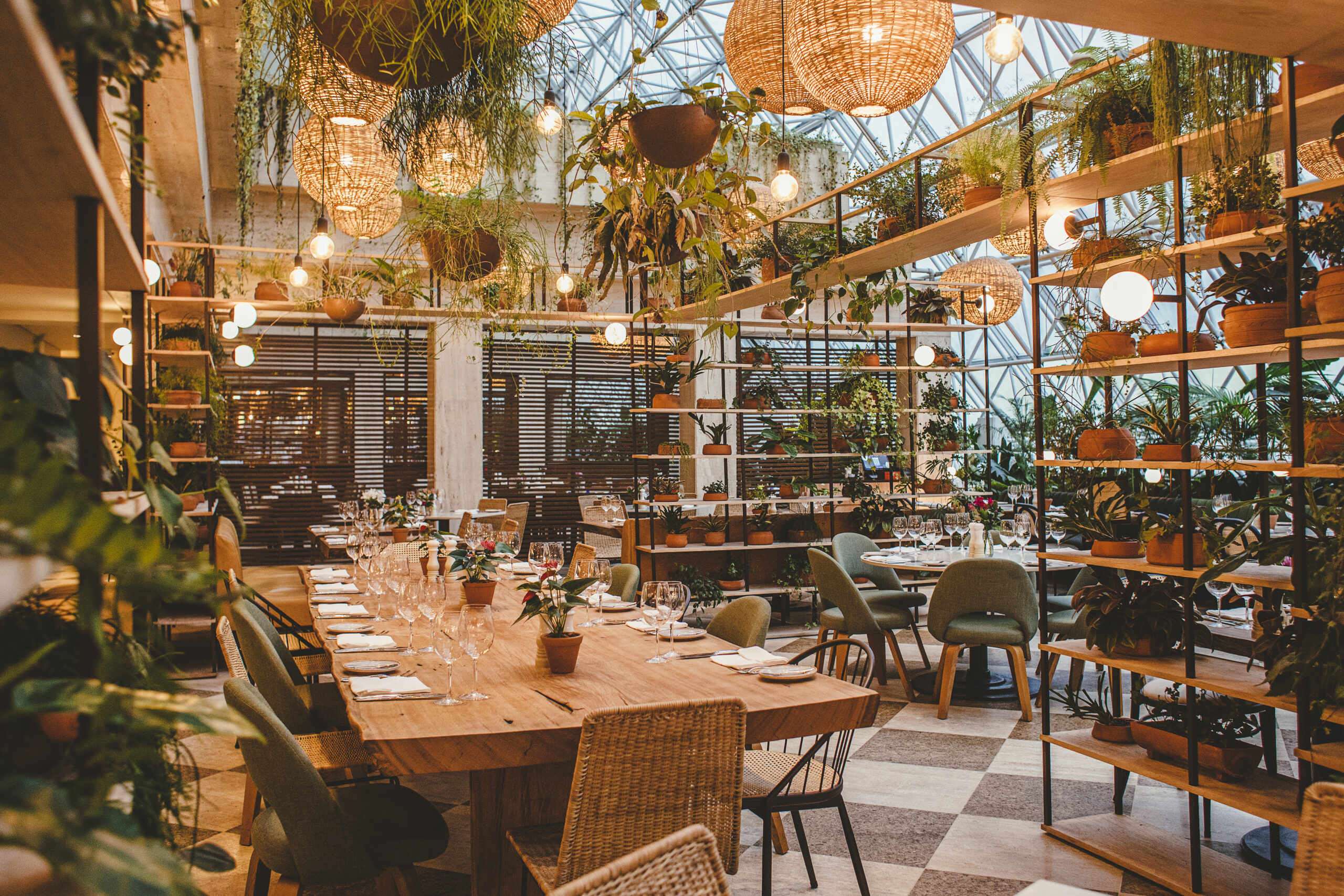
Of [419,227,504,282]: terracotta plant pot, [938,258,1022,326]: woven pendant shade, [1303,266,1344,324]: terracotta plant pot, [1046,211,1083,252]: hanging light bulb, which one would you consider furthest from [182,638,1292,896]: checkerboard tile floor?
[938,258,1022,326]: woven pendant shade

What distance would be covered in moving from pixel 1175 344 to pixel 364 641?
10.2ft

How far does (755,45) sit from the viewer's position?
390cm

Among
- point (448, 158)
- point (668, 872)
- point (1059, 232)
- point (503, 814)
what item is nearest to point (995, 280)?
point (1059, 232)

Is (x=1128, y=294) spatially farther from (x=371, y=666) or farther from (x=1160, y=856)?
(x=371, y=666)

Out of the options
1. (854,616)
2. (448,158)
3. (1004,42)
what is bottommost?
(854,616)

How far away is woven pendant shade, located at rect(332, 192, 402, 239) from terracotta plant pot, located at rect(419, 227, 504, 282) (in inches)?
10.0

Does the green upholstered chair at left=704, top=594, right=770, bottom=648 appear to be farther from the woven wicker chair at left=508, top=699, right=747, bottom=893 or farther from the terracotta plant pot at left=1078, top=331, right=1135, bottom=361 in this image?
the terracotta plant pot at left=1078, top=331, right=1135, bottom=361

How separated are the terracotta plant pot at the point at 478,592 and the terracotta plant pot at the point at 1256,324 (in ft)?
9.80

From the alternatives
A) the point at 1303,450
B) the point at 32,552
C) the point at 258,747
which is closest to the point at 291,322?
the point at 258,747

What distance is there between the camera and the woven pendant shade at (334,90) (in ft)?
7.82

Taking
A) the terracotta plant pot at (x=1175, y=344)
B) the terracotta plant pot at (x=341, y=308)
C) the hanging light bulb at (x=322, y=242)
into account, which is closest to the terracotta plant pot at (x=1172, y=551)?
the terracotta plant pot at (x=1175, y=344)

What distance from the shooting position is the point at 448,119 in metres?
2.74

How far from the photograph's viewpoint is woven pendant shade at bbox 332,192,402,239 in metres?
4.00

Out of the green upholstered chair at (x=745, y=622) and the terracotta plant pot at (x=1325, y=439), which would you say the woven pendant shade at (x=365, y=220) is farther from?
the terracotta plant pot at (x=1325, y=439)
